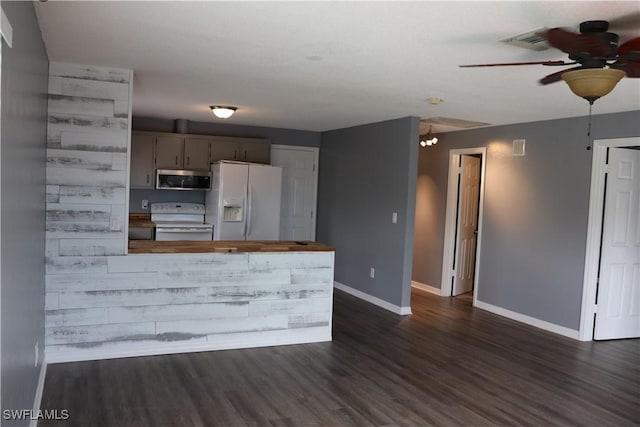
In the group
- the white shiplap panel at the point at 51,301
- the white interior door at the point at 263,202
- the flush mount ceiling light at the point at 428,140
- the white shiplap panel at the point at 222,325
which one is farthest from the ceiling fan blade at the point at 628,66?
the white interior door at the point at 263,202

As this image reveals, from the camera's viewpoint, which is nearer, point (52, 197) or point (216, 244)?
point (52, 197)

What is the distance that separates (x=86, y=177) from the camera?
398 cm

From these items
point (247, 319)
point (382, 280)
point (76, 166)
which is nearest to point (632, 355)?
point (382, 280)

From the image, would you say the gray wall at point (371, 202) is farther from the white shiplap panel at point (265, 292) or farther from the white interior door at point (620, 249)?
the white interior door at point (620, 249)

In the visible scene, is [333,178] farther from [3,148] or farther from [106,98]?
[3,148]

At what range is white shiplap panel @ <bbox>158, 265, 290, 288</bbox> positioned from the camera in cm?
422

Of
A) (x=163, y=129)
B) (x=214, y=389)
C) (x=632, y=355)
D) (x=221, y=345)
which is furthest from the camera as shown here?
(x=163, y=129)

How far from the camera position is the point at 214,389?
141 inches

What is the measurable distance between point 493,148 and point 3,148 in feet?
18.6

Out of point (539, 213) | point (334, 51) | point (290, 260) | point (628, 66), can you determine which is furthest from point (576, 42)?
point (539, 213)

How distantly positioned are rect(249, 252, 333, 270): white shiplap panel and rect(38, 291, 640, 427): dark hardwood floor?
715mm

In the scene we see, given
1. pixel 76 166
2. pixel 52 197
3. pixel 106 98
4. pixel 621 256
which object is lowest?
pixel 621 256

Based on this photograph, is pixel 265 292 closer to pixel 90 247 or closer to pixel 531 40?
pixel 90 247

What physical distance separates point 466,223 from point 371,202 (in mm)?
1493
